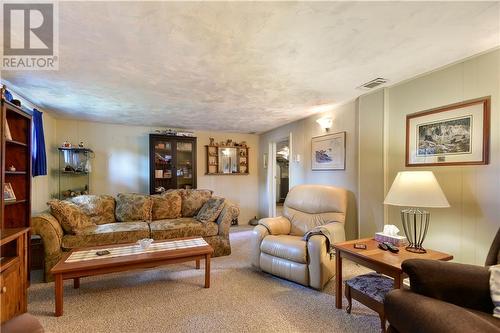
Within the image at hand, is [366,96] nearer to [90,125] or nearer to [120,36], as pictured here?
[120,36]

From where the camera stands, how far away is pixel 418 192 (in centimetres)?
190

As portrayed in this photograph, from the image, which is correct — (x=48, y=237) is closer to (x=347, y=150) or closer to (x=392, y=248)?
(x=392, y=248)

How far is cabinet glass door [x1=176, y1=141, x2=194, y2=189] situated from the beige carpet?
2.30 meters

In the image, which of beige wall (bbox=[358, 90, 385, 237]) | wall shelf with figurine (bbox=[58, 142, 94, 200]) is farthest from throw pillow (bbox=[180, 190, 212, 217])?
beige wall (bbox=[358, 90, 385, 237])

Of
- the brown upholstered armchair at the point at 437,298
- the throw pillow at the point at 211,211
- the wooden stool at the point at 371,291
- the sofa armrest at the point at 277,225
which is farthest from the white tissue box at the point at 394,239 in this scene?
the throw pillow at the point at 211,211

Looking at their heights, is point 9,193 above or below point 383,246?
above

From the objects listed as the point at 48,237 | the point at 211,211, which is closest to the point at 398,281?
the point at 211,211

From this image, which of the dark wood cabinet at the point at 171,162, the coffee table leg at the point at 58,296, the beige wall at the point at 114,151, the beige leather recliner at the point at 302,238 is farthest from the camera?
the dark wood cabinet at the point at 171,162

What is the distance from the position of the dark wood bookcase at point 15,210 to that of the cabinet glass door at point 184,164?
101 inches

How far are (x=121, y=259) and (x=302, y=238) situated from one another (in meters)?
1.89

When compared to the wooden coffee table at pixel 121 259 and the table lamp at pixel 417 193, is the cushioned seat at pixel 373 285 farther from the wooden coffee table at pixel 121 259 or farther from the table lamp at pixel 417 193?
the wooden coffee table at pixel 121 259

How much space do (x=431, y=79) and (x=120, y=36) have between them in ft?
9.13

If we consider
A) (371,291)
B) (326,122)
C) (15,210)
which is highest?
(326,122)

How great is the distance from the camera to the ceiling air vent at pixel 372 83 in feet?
8.31
